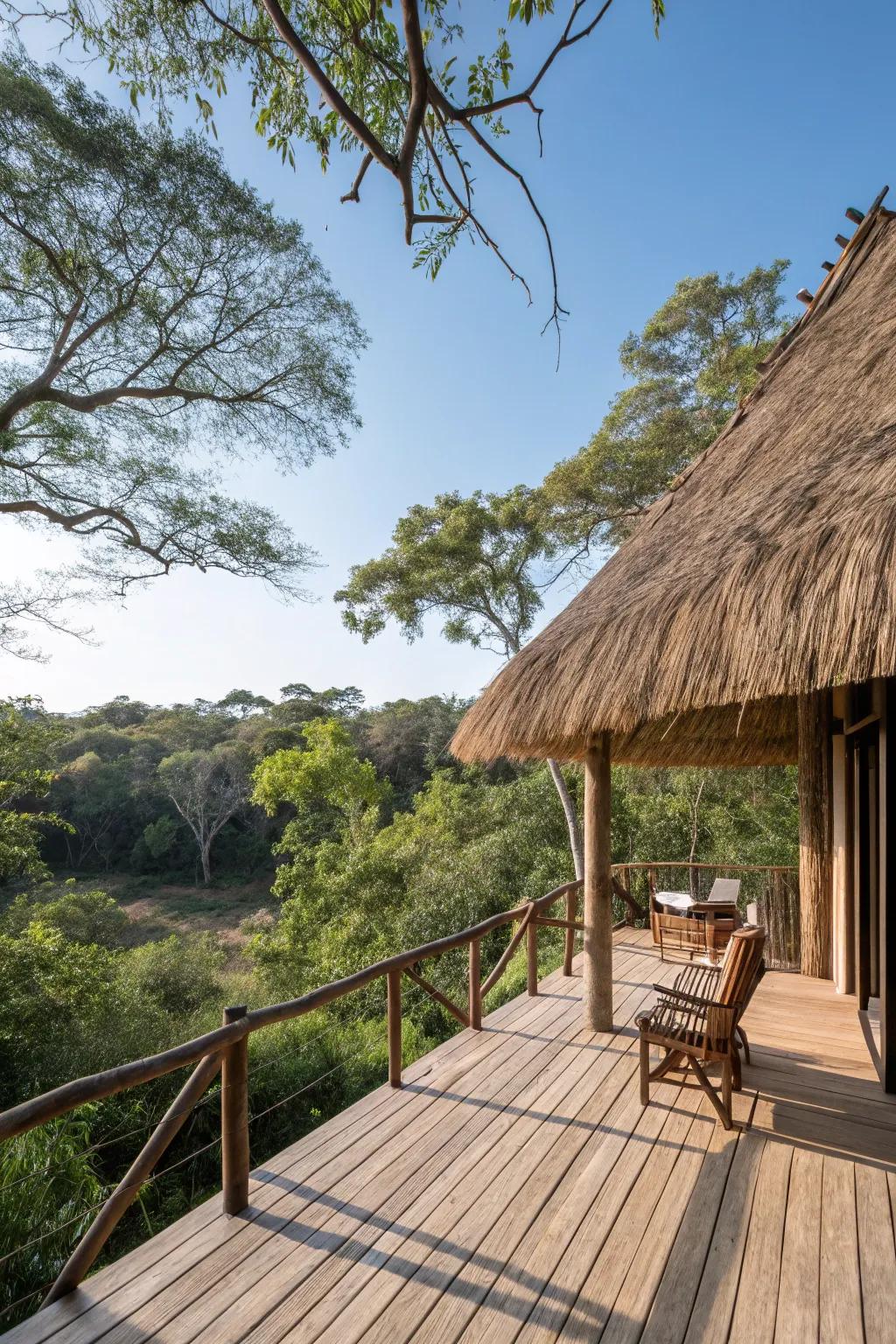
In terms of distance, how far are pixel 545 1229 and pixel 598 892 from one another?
193 centimetres

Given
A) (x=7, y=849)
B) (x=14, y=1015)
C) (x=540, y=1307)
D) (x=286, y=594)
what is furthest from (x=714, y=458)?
(x=14, y=1015)

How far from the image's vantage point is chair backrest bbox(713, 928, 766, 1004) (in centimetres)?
320

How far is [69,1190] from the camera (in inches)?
215

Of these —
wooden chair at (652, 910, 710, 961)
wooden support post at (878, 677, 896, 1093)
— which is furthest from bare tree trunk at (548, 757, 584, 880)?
wooden support post at (878, 677, 896, 1093)

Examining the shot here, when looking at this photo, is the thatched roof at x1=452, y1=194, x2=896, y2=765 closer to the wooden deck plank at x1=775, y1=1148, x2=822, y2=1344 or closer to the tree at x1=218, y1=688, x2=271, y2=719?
the wooden deck plank at x1=775, y1=1148, x2=822, y2=1344

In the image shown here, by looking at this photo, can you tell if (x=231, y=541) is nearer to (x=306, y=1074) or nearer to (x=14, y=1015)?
(x=14, y=1015)

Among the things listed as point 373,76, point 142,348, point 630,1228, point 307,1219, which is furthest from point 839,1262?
point 142,348

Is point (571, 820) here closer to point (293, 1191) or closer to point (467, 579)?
point (467, 579)

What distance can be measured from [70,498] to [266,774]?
12532mm

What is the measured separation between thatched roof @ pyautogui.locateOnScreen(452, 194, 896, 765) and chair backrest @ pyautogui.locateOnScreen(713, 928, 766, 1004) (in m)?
1.20

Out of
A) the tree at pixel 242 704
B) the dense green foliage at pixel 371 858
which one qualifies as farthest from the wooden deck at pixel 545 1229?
the tree at pixel 242 704

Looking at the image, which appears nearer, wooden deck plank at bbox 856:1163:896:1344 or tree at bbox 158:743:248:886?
wooden deck plank at bbox 856:1163:896:1344

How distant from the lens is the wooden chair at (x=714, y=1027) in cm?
298

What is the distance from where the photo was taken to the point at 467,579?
13719 millimetres
